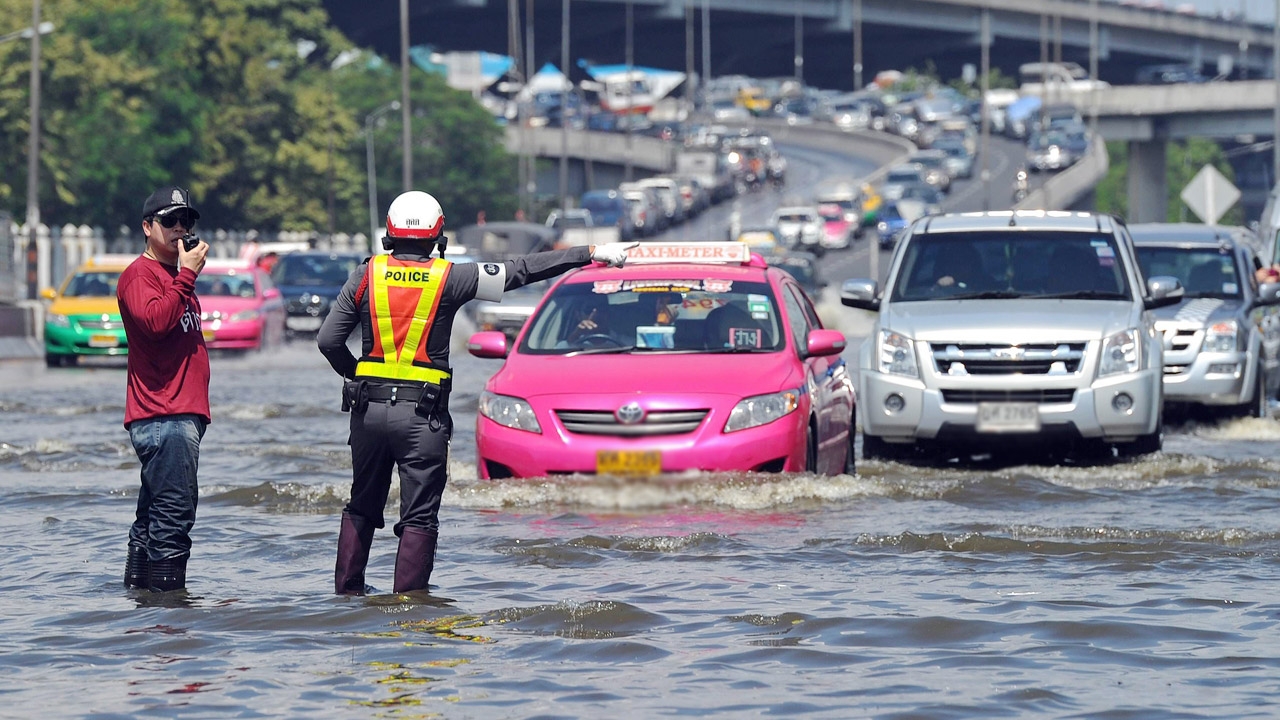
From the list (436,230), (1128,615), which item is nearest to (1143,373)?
(1128,615)

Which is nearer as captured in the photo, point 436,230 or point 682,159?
point 436,230

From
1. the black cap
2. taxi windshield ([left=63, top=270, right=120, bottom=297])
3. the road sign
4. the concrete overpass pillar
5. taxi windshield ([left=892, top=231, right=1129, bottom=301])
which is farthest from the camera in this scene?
the concrete overpass pillar

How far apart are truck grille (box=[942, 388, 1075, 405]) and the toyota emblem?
10.8ft

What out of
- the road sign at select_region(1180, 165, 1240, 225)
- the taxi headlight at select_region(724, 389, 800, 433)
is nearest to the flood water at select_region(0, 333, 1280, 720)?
the taxi headlight at select_region(724, 389, 800, 433)

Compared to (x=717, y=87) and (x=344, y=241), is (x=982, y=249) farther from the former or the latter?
(x=717, y=87)

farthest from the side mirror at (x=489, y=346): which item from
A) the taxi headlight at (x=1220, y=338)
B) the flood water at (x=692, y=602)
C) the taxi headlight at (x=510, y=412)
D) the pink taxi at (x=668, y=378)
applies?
the taxi headlight at (x=1220, y=338)

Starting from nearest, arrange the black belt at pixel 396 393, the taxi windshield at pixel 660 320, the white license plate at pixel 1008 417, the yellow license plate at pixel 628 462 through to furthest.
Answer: the black belt at pixel 396 393, the yellow license plate at pixel 628 462, the taxi windshield at pixel 660 320, the white license plate at pixel 1008 417

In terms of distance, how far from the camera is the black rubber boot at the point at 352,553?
351 inches

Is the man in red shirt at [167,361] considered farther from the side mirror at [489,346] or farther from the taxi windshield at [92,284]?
the taxi windshield at [92,284]

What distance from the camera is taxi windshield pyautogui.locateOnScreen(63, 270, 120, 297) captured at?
3003cm

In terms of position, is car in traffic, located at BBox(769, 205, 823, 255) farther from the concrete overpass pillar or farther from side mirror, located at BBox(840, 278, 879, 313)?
side mirror, located at BBox(840, 278, 879, 313)

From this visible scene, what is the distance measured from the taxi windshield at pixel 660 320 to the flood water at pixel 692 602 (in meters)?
0.94

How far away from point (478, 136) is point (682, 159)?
7.70 m

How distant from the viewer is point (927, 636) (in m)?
8.33
